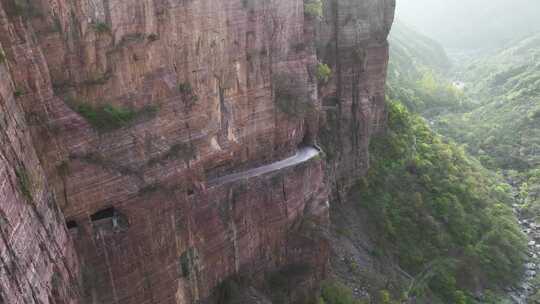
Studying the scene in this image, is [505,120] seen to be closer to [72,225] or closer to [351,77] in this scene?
[351,77]

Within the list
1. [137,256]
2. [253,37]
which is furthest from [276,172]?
[137,256]

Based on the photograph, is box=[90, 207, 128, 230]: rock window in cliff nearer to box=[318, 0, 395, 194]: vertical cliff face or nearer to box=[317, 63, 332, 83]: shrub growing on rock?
box=[317, 63, 332, 83]: shrub growing on rock

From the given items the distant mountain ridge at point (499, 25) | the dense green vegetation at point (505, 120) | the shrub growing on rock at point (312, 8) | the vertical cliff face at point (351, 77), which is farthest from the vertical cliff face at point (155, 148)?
the distant mountain ridge at point (499, 25)

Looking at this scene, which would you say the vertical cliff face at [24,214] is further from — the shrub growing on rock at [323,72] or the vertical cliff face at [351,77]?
the vertical cliff face at [351,77]

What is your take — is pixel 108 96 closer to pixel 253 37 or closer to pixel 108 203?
pixel 108 203

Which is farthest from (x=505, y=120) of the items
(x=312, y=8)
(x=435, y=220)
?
(x=312, y=8)

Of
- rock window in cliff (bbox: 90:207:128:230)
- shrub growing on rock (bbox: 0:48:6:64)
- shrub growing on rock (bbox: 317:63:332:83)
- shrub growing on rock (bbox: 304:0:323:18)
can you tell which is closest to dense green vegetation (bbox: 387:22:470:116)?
shrub growing on rock (bbox: 317:63:332:83)

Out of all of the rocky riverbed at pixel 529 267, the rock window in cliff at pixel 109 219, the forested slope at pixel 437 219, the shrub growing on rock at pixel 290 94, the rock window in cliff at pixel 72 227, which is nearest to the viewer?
the rock window in cliff at pixel 72 227
